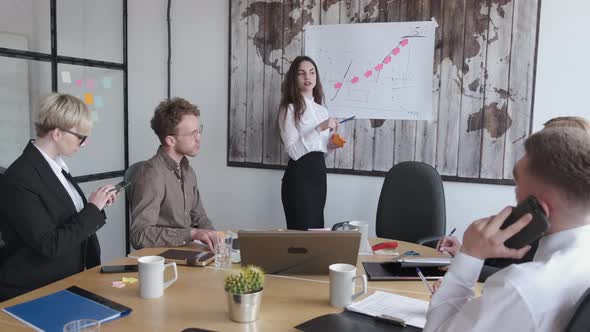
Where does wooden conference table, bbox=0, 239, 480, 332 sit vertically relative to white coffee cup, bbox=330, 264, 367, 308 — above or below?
below

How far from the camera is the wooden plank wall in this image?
3.10m

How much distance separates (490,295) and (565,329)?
138mm

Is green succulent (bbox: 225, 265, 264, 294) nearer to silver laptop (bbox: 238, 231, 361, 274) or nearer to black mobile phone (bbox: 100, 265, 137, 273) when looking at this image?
silver laptop (bbox: 238, 231, 361, 274)

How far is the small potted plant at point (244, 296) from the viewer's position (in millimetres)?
1350

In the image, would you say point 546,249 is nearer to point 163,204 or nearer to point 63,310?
point 63,310

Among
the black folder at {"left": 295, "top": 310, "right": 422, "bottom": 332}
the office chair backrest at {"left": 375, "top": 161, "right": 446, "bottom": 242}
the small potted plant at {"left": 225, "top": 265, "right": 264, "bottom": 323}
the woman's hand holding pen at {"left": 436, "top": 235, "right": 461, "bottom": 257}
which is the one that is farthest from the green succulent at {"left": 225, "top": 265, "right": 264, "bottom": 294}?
the office chair backrest at {"left": 375, "top": 161, "right": 446, "bottom": 242}

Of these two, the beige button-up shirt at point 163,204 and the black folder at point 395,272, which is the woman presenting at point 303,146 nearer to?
the beige button-up shirt at point 163,204

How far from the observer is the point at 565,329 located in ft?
3.06

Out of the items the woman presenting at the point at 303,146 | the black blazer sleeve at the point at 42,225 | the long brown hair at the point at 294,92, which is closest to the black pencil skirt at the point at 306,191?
the woman presenting at the point at 303,146

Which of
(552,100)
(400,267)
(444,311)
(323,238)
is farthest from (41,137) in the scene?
(552,100)

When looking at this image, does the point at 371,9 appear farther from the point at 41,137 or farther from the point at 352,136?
the point at 41,137

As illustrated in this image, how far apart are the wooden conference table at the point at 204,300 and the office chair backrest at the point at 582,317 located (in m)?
0.66

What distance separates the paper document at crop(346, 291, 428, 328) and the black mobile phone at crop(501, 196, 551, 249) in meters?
0.43

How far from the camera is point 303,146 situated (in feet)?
10.9
